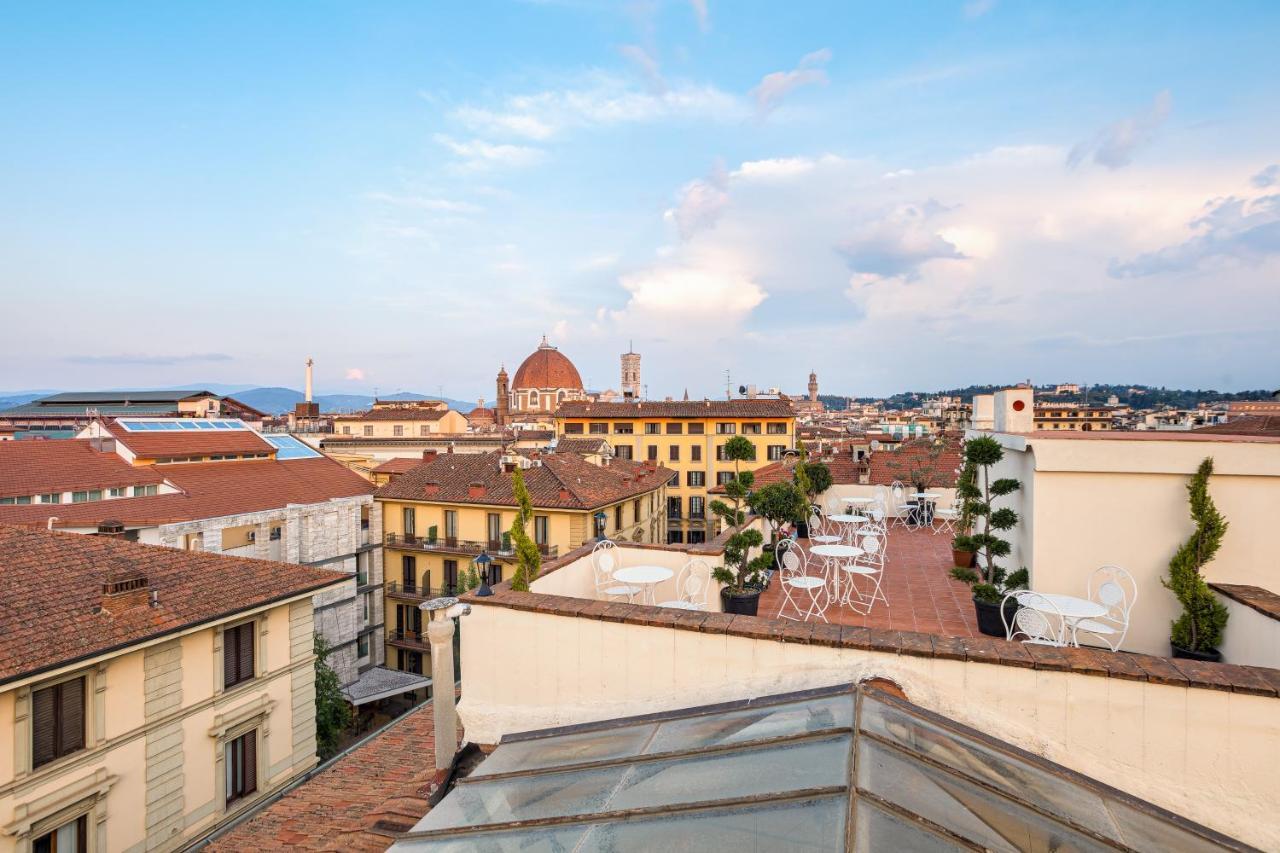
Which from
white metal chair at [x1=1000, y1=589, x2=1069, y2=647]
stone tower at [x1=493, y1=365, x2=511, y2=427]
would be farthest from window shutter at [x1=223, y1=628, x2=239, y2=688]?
stone tower at [x1=493, y1=365, x2=511, y2=427]

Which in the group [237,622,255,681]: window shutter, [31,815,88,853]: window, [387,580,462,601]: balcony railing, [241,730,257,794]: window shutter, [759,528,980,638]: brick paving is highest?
[759,528,980,638]: brick paving

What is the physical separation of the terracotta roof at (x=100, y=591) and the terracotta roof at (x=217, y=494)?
8047 mm

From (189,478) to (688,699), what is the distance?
26420 millimetres

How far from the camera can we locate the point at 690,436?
158 ft

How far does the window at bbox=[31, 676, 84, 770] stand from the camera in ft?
29.0

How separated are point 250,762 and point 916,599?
1246 cm

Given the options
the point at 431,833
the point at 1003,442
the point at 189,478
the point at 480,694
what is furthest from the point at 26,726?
the point at 189,478

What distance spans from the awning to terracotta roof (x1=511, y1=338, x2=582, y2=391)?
8183cm

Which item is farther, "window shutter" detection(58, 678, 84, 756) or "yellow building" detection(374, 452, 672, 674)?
"yellow building" detection(374, 452, 672, 674)

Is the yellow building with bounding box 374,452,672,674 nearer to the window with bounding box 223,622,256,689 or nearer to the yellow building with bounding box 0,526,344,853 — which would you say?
the yellow building with bounding box 0,526,344,853

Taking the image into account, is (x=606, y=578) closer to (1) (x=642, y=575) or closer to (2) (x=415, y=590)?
(1) (x=642, y=575)

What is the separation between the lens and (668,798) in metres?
2.82

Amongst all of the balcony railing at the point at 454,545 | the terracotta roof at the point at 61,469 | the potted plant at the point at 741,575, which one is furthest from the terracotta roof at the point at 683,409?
the potted plant at the point at 741,575

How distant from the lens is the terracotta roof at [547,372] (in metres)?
104
